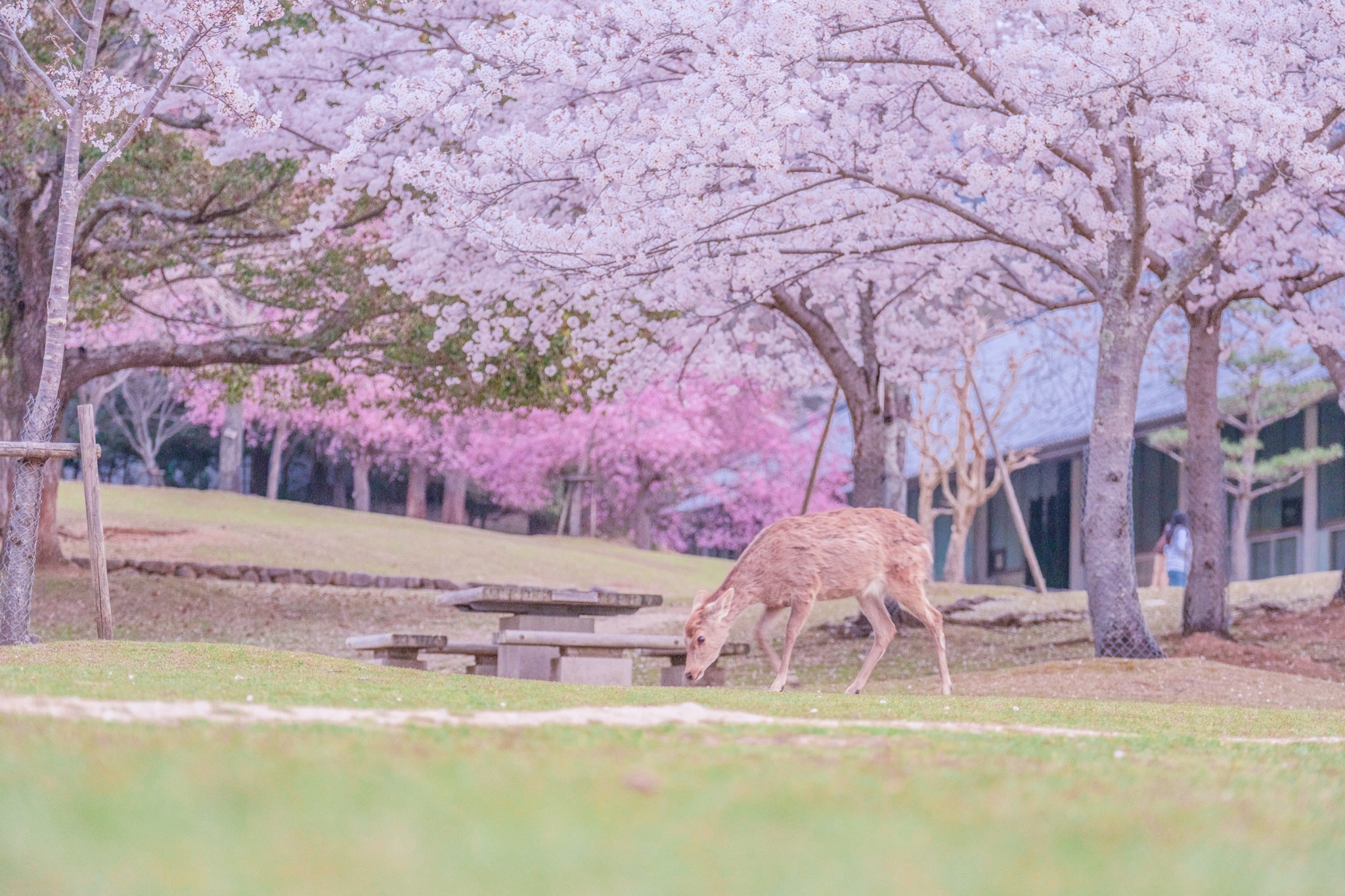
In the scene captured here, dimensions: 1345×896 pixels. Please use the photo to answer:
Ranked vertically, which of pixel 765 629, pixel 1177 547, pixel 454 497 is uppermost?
pixel 454 497

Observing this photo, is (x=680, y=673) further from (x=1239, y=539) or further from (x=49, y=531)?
(x=1239, y=539)

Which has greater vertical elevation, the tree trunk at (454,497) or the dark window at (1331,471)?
the dark window at (1331,471)

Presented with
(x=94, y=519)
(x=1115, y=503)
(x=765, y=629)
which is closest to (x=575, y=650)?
(x=765, y=629)

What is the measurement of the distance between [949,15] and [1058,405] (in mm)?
21991

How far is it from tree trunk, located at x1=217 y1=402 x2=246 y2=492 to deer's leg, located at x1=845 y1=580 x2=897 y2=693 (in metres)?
28.6

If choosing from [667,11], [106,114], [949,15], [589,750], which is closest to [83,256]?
[106,114]

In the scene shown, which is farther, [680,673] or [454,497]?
[454,497]

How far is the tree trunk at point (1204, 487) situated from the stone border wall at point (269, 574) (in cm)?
1411

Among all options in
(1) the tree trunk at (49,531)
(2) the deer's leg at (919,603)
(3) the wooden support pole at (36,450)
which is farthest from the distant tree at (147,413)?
(2) the deer's leg at (919,603)

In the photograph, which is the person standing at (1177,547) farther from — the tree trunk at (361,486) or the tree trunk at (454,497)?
the tree trunk at (361,486)

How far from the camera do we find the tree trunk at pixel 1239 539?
92.1ft

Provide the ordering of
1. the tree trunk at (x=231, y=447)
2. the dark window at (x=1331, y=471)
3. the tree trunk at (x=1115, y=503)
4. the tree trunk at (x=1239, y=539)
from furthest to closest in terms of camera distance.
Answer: the tree trunk at (x=231, y=447)
the tree trunk at (x=1239, y=539)
the dark window at (x=1331, y=471)
the tree trunk at (x=1115, y=503)

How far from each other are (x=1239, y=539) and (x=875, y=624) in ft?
63.6

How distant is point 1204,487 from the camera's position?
1653 cm
